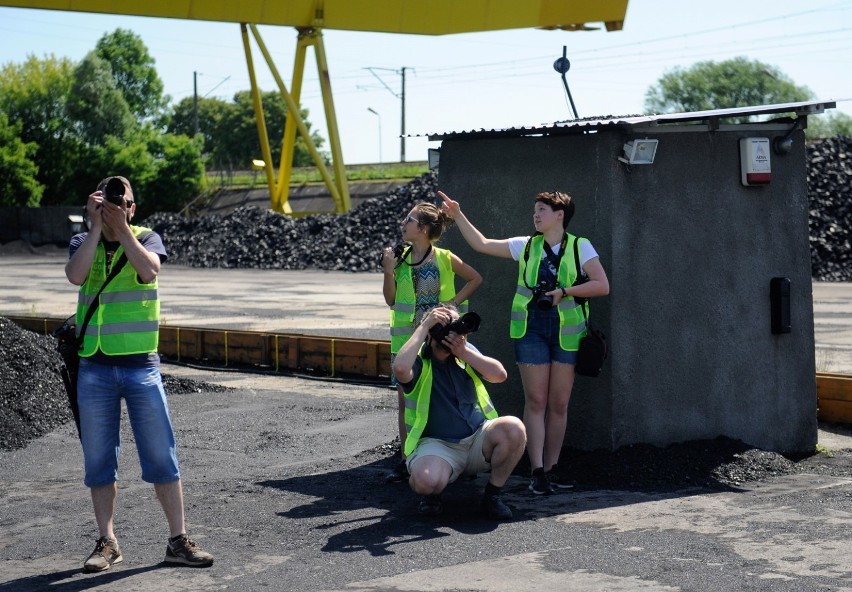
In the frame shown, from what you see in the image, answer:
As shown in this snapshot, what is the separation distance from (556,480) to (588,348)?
0.89 m

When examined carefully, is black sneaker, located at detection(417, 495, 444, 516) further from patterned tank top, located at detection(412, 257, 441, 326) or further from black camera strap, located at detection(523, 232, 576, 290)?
black camera strap, located at detection(523, 232, 576, 290)

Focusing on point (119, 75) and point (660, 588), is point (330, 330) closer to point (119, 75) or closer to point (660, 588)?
point (660, 588)

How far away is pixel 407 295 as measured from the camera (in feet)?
25.2

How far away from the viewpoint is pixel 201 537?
246 inches

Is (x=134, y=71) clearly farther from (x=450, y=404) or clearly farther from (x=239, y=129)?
(x=450, y=404)

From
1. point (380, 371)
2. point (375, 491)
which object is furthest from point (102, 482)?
point (380, 371)

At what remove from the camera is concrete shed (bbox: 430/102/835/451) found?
7805 mm

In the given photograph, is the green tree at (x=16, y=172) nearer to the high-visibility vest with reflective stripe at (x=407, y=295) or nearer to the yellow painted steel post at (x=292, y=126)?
the yellow painted steel post at (x=292, y=126)

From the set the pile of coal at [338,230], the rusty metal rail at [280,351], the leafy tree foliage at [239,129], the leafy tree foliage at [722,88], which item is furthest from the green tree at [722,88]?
the rusty metal rail at [280,351]

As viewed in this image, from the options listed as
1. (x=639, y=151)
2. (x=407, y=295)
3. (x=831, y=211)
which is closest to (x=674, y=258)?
(x=639, y=151)

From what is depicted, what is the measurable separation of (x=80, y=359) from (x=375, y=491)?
7.61ft

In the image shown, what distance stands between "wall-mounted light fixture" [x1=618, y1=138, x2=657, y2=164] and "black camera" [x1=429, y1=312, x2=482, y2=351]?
1.91 m

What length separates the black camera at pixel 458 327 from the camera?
6430 millimetres

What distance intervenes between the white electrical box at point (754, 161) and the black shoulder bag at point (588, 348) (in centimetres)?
165
